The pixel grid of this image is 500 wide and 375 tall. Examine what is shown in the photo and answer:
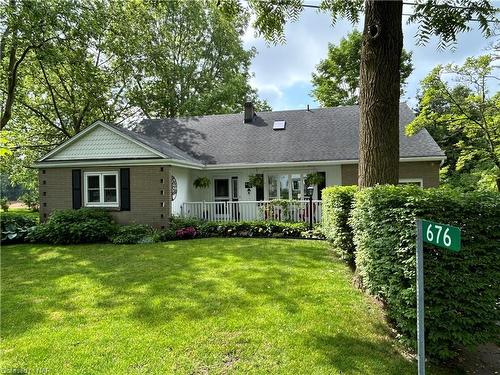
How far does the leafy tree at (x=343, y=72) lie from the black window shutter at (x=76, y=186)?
23345 mm

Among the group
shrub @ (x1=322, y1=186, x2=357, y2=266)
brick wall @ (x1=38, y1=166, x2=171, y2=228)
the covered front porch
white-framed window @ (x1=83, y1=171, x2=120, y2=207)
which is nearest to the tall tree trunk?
shrub @ (x1=322, y1=186, x2=357, y2=266)

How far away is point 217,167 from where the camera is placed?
1542cm

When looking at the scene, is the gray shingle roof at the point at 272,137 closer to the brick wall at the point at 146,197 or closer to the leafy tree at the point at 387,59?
the brick wall at the point at 146,197

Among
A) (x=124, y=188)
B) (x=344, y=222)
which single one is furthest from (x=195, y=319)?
(x=124, y=188)

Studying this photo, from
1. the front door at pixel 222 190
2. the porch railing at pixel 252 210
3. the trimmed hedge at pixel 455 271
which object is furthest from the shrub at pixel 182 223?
the trimmed hedge at pixel 455 271

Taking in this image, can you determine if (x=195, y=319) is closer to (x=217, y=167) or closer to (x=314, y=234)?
(x=314, y=234)

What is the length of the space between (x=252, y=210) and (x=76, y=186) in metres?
7.21

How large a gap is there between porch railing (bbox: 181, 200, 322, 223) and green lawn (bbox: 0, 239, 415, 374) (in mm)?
4446

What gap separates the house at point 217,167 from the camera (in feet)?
42.5

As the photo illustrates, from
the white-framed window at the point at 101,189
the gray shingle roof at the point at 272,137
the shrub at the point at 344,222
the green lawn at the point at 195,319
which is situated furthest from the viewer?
the gray shingle roof at the point at 272,137

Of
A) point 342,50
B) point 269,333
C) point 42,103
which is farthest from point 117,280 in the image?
point 342,50

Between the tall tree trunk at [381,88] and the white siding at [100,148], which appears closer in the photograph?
the tall tree trunk at [381,88]

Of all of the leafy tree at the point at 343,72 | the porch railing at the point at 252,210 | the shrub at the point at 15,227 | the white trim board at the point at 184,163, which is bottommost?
the shrub at the point at 15,227

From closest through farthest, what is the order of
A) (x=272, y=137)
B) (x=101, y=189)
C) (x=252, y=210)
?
(x=101, y=189) → (x=252, y=210) → (x=272, y=137)
